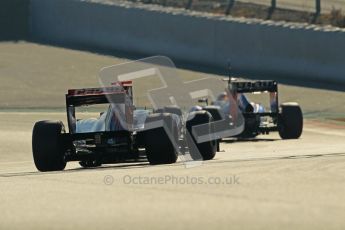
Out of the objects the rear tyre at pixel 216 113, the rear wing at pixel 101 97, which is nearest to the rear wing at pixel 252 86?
the rear tyre at pixel 216 113

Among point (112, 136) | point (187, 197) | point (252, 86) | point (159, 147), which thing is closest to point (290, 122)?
point (252, 86)

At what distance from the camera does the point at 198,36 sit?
39844 millimetres

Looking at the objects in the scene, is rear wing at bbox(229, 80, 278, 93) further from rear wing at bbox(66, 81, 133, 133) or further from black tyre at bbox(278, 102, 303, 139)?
rear wing at bbox(66, 81, 133, 133)

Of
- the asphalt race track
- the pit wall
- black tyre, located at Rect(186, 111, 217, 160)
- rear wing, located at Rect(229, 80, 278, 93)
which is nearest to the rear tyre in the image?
rear wing, located at Rect(229, 80, 278, 93)

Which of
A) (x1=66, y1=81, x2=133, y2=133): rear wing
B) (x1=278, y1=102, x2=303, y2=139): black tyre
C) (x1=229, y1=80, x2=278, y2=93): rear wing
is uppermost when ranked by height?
(x1=66, y1=81, x2=133, y2=133): rear wing

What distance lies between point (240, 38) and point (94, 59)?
20.3ft

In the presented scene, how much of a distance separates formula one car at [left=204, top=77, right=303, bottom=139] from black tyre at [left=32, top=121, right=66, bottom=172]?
9.60m

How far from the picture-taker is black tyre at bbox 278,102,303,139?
25.6 metres

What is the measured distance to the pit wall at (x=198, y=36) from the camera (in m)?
36.8

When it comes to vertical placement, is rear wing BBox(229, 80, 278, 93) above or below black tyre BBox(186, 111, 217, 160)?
below

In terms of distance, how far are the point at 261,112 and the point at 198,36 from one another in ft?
47.9

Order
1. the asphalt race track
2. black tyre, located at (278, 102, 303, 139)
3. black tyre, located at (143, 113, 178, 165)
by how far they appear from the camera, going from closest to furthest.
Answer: the asphalt race track, black tyre, located at (143, 113, 178, 165), black tyre, located at (278, 102, 303, 139)

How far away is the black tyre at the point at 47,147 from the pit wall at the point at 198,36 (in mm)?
21359

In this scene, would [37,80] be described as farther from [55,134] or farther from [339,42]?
[55,134]
